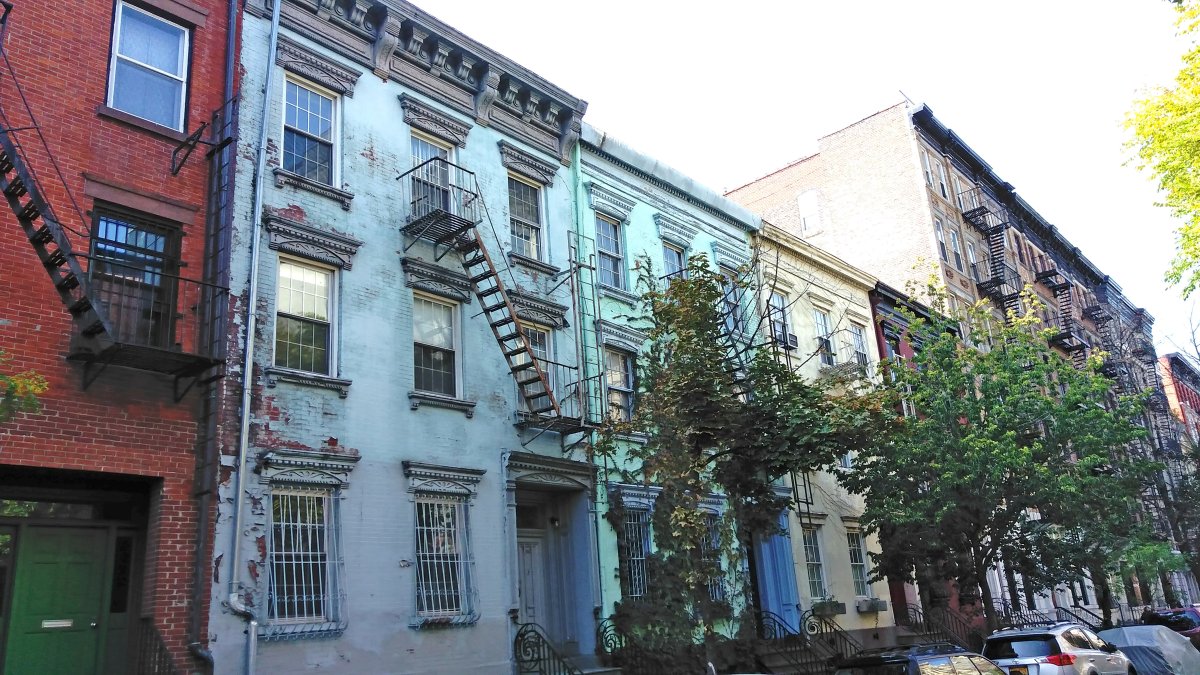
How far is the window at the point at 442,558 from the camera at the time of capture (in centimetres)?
1394

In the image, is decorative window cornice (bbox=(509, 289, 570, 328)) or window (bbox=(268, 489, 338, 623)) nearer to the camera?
window (bbox=(268, 489, 338, 623))

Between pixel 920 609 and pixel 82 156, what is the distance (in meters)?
24.1

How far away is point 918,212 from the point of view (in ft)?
120

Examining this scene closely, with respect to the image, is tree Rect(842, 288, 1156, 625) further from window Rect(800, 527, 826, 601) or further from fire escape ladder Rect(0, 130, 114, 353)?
fire escape ladder Rect(0, 130, 114, 353)

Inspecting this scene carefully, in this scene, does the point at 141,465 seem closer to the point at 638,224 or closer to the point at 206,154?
the point at 206,154

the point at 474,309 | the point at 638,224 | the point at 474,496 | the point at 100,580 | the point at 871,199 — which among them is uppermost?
the point at 871,199

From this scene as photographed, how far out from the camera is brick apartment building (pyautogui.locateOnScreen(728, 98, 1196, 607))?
36719 millimetres

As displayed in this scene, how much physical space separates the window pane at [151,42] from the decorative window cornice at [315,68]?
1542 mm

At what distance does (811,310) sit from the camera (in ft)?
86.8

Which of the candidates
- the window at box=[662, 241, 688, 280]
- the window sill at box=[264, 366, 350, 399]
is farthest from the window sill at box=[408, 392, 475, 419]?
the window at box=[662, 241, 688, 280]

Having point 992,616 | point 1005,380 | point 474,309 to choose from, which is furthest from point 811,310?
point 474,309

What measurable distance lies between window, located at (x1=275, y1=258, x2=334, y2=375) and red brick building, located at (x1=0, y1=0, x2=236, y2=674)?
122 cm

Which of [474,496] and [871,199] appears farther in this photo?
[871,199]

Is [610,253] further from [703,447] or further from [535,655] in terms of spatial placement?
[535,655]
